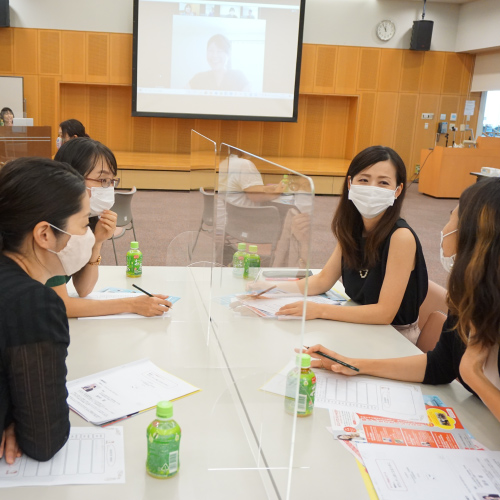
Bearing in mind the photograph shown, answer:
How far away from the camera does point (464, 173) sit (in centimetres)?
983

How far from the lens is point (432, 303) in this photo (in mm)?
2391

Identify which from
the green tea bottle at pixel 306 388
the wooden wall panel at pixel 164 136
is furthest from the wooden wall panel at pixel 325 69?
the green tea bottle at pixel 306 388

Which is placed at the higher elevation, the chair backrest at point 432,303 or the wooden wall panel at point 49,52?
the wooden wall panel at point 49,52

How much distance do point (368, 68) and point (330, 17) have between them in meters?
1.17

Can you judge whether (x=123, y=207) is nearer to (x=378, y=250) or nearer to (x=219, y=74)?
(x=378, y=250)

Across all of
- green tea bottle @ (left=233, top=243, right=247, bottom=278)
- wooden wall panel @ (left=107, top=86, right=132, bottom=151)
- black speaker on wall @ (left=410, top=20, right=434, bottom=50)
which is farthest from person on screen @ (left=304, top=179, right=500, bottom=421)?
black speaker on wall @ (left=410, top=20, right=434, bottom=50)

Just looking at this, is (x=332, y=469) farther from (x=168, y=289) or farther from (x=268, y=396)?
(x=168, y=289)

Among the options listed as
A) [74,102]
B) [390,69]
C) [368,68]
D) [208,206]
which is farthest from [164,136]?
[208,206]

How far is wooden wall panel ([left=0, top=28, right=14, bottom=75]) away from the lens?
9.68 meters

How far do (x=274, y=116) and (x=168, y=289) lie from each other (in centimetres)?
819

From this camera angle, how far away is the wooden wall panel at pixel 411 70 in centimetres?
1084

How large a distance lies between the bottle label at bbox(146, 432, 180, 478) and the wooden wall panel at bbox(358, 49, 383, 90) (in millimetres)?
10517

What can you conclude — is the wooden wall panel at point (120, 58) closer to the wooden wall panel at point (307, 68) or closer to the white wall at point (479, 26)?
the wooden wall panel at point (307, 68)

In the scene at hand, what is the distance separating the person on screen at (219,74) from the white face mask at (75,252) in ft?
29.1
